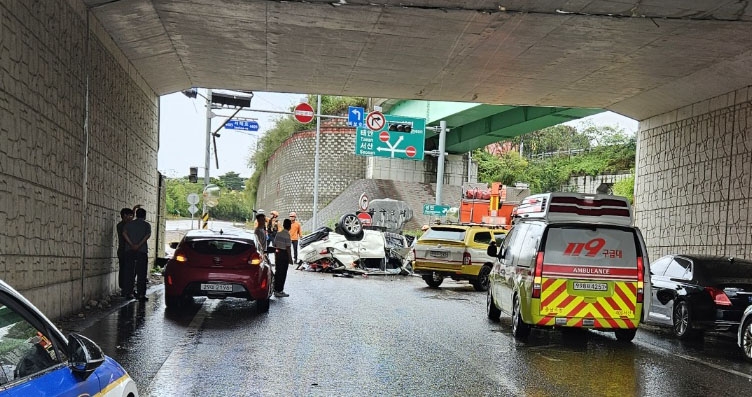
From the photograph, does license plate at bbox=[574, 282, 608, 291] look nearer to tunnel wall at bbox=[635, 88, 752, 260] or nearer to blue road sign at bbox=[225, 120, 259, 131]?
tunnel wall at bbox=[635, 88, 752, 260]

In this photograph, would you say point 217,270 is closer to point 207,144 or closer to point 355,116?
point 355,116

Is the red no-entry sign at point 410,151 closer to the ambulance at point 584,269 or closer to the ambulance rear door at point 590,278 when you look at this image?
the ambulance at point 584,269

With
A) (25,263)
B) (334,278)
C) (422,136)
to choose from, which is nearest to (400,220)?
(422,136)

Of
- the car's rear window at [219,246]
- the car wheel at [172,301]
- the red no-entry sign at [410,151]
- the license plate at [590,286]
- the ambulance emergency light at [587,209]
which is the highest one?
the red no-entry sign at [410,151]

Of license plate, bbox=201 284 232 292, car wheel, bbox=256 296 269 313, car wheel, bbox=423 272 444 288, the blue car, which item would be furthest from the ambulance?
car wheel, bbox=423 272 444 288

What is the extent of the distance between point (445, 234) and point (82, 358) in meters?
19.3

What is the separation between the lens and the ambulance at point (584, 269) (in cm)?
1112

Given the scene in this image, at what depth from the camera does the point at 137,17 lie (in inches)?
530

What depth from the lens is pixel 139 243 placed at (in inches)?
598

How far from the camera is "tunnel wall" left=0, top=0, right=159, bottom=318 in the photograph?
952 centimetres

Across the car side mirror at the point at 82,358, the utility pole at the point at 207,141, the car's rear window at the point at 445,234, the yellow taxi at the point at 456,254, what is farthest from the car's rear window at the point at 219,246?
the utility pole at the point at 207,141

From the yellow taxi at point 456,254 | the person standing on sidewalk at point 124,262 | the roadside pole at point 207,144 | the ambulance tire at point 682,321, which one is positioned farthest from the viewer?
the roadside pole at point 207,144

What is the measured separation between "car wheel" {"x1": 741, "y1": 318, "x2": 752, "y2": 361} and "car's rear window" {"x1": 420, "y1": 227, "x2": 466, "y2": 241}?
11849 millimetres

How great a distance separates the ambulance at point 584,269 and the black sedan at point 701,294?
1.10 meters
